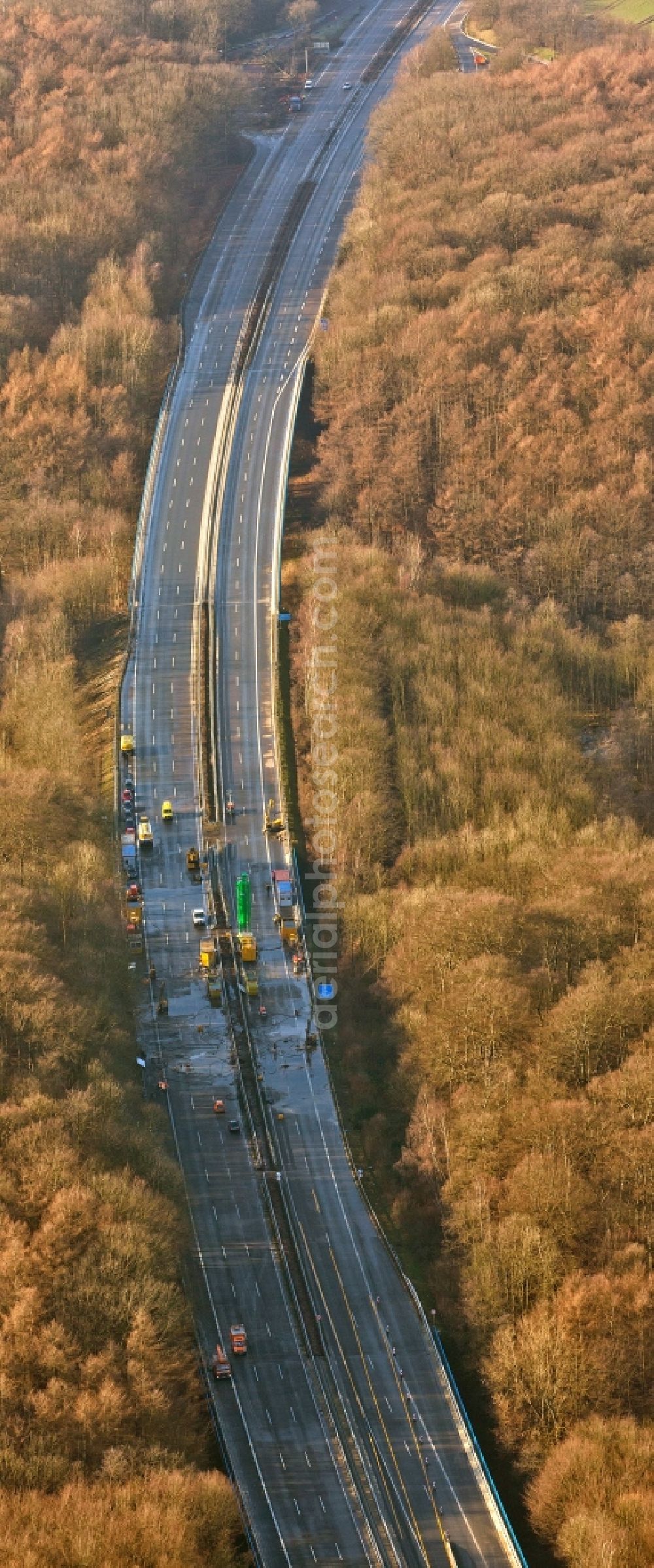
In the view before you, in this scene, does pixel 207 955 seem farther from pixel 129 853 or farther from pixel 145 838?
pixel 145 838

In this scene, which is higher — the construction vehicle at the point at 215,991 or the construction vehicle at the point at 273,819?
the construction vehicle at the point at 273,819

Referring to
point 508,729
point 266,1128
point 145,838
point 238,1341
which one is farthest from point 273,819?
point 238,1341

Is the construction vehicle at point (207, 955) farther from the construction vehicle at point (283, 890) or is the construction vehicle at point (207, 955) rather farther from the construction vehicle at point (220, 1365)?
the construction vehicle at point (220, 1365)

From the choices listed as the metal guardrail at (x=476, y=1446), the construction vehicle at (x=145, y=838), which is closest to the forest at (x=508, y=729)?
the metal guardrail at (x=476, y=1446)

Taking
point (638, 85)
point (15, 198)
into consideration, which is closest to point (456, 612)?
point (15, 198)

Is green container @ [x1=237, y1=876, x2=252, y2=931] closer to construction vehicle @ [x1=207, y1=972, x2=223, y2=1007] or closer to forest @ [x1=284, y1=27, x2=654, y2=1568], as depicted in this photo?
construction vehicle @ [x1=207, y1=972, x2=223, y2=1007]
